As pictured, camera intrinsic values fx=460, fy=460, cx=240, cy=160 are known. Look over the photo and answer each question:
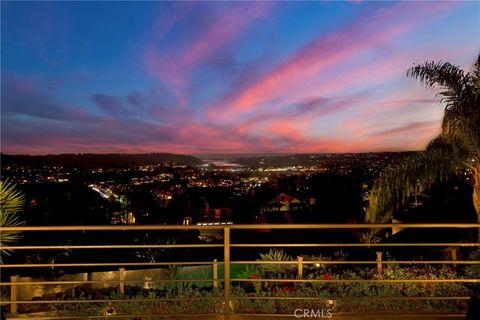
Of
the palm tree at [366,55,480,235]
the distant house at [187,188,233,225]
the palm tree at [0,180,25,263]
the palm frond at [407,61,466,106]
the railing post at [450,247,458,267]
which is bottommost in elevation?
the distant house at [187,188,233,225]

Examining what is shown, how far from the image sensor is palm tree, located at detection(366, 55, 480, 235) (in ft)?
20.9

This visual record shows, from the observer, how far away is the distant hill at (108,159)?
22281 mm

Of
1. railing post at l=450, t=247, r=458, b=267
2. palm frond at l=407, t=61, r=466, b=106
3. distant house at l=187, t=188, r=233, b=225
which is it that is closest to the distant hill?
distant house at l=187, t=188, r=233, b=225

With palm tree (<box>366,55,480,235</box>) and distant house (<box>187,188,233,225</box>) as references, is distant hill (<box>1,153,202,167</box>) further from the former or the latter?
palm tree (<box>366,55,480,235</box>)

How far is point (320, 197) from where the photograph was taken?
31.6 metres

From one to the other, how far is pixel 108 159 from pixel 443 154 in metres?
22.2

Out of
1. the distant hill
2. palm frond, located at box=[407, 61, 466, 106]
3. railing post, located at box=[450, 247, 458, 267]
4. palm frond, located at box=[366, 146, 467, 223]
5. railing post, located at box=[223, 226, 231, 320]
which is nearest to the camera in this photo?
railing post, located at box=[223, 226, 231, 320]

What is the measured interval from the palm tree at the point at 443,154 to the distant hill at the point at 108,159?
1770 cm

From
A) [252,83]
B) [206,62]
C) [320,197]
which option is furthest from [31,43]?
[320,197]

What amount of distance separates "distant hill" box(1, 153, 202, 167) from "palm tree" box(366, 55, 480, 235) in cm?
1770

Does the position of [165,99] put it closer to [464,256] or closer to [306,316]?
[464,256]

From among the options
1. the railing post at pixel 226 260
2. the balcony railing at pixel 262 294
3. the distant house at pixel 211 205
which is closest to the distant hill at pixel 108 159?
the distant house at pixel 211 205

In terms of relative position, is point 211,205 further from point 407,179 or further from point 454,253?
point 407,179

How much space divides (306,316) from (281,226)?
1.29 meters
